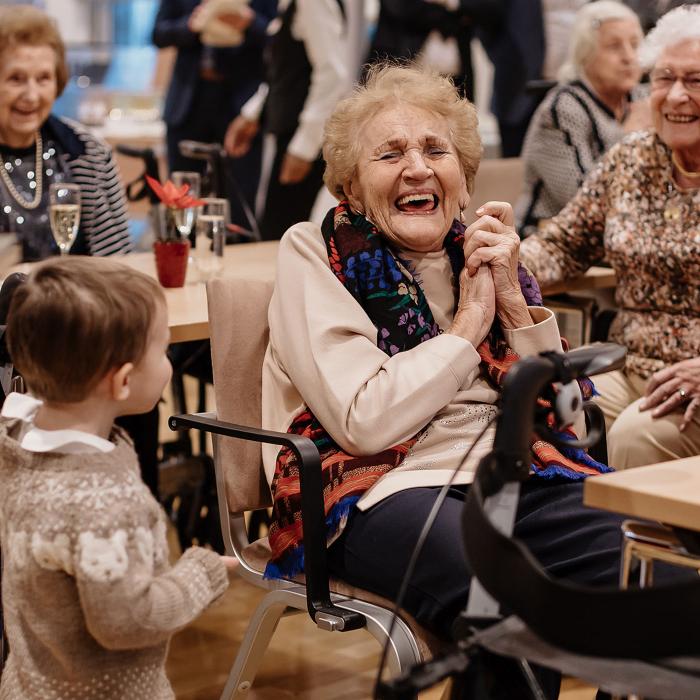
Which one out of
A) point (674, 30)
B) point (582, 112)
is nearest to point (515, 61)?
point (582, 112)

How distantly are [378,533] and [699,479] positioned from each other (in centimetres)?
67

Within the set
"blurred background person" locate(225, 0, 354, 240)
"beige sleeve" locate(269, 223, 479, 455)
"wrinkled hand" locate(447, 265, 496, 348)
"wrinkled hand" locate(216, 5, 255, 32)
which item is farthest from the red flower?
"wrinkled hand" locate(216, 5, 255, 32)

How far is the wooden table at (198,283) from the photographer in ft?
8.68

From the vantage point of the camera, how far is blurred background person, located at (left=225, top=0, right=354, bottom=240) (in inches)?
251

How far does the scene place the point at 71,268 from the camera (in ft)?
5.24

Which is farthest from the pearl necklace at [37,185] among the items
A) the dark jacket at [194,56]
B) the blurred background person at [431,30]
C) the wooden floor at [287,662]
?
the blurred background person at [431,30]

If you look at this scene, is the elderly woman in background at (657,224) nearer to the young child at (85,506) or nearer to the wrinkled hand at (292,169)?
the young child at (85,506)

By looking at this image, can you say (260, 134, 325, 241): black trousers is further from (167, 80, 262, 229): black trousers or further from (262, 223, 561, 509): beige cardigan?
(262, 223, 561, 509): beige cardigan

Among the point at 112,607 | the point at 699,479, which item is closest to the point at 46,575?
the point at 112,607

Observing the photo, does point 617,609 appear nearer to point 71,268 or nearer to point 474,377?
point 71,268

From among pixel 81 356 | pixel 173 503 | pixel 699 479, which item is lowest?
pixel 173 503

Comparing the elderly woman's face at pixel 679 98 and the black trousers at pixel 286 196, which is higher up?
the elderly woman's face at pixel 679 98

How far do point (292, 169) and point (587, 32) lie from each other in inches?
68.4

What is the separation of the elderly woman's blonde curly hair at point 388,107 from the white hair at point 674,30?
2.52ft
